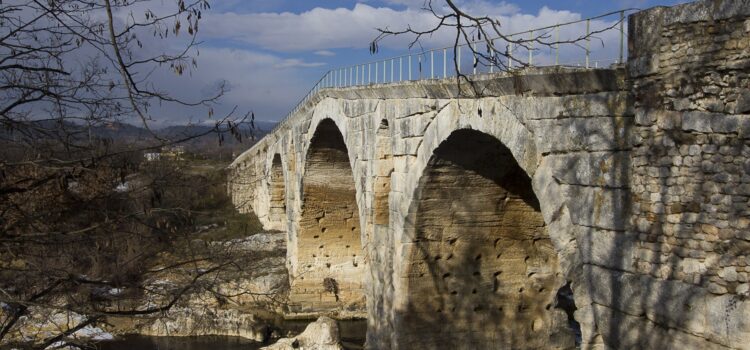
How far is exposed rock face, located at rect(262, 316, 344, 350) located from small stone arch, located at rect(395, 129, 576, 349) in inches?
139

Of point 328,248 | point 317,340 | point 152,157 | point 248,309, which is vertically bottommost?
point 248,309

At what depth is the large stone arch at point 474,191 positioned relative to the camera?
620 cm

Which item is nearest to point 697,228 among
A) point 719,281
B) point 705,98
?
point 719,281

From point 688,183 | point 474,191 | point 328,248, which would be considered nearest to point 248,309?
point 328,248

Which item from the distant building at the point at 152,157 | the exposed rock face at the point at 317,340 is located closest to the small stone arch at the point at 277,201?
the exposed rock face at the point at 317,340

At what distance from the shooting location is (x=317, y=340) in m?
13.8

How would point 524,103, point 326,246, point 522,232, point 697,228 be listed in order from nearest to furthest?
point 697,228, point 524,103, point 522,232, point 326,246

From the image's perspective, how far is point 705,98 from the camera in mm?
4965

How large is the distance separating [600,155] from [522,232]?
4288 mm

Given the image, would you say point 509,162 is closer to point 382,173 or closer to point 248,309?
point 382,173

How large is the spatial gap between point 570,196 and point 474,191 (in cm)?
356

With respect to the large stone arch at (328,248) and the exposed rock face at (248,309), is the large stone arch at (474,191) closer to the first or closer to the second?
the exposed rock face at (248,309)

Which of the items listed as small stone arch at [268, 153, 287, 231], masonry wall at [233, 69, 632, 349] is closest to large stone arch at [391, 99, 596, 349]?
masonry wall at [233, 69, 632, 349]

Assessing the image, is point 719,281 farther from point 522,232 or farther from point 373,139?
point 373,139
